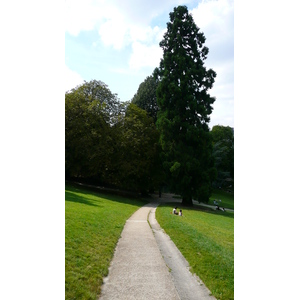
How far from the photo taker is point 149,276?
5.02 meters

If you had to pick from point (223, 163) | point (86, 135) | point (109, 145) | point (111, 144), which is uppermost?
point (86, 135)

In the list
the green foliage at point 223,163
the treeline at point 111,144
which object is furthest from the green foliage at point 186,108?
the green foliage at point 223,163

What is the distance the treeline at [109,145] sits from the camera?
25281mm

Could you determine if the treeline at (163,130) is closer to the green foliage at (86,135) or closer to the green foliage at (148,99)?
the green foliage at (86,135)

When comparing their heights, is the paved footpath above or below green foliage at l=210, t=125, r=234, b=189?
below

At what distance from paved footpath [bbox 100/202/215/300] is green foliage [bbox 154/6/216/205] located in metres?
14.2

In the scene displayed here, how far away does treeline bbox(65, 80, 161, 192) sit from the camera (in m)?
25.3

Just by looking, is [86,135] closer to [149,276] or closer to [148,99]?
[148,99]

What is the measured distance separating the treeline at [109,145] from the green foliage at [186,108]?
372 cm

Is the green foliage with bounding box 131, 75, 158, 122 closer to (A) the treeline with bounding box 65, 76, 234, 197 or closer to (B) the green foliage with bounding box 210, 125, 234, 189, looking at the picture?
(A) the treeline with bounding box 65, 76, 234, 197

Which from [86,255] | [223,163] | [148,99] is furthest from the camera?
[223,163]

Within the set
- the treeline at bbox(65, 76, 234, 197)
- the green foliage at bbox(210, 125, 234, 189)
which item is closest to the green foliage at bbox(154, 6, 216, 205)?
the treeline at bbox(65, 76, 234, 197)

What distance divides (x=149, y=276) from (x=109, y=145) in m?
21.4

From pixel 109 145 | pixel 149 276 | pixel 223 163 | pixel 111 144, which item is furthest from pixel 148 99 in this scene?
pixel 149 276
